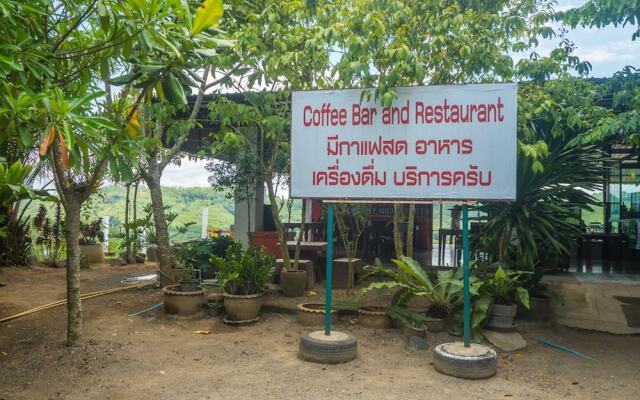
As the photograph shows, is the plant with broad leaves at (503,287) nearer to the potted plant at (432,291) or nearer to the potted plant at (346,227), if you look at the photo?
the potted plant at (432,291)

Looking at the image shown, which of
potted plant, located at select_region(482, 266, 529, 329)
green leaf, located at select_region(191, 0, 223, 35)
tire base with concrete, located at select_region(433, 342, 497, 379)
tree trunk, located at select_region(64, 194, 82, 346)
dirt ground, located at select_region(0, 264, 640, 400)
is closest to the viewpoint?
green leaf, located at select_region(191, 0, 223, 35)

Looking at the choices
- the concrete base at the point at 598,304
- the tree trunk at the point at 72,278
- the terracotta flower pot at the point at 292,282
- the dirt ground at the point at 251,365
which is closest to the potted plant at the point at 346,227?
the terracotta flower pot at the point at 292,282

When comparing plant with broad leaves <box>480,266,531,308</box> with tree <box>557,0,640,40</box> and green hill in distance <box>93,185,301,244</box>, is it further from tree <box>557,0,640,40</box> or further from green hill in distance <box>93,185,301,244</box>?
green hill in distance <box>93,185,301,244</box>

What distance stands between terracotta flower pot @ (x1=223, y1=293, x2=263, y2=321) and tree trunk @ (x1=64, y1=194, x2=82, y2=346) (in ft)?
5.19

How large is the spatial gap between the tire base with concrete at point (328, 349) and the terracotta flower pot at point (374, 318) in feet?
3.00

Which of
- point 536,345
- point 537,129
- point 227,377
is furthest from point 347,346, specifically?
point 537,129

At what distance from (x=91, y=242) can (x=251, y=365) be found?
879 cm

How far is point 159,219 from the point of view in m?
6.75

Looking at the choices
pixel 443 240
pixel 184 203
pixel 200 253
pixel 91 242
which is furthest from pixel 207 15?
pixel 184 203

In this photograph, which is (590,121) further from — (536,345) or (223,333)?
(223,333)

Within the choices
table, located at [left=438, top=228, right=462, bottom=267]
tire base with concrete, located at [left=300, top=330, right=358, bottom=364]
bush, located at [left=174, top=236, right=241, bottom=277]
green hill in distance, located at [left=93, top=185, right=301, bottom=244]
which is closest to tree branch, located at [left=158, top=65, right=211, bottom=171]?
bush, located at [left=174, top=236, right=241, bottom=277]

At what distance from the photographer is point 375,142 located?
4688mm

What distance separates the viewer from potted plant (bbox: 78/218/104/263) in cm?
1178

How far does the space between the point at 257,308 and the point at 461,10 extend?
425 cm
